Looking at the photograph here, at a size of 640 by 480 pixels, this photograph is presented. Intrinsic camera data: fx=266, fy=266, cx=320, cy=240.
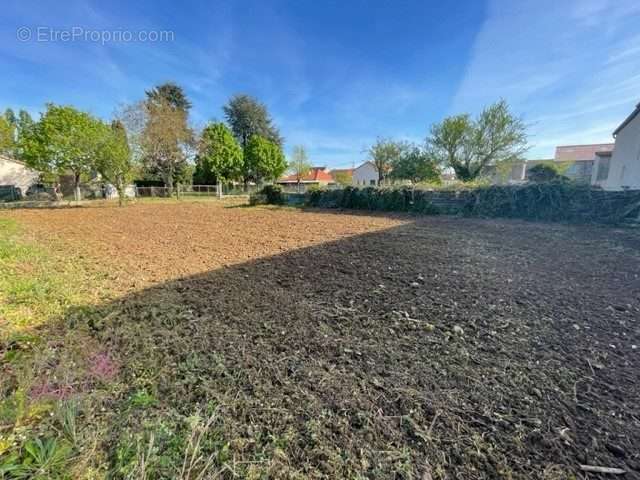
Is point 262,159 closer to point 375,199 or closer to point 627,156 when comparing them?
point 375,199

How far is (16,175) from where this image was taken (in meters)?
21.9

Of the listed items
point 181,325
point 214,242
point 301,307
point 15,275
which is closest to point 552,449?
point 301,307

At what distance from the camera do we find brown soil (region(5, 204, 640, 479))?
1.29 m

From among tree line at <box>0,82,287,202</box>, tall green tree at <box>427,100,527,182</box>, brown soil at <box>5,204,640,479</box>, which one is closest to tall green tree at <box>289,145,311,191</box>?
tree line at <box>0,82,287,202</box>

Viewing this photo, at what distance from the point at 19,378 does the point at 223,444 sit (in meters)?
1.48

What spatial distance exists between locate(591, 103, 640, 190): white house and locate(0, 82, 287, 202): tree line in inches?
1009

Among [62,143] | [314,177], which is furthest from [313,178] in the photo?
[62,143]

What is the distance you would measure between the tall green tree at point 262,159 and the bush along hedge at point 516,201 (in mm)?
20930

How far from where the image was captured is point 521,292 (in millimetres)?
3125

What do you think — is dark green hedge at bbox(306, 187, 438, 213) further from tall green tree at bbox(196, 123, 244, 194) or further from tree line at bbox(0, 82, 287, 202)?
tall green tree at bbox(196, 123, 244, 194)

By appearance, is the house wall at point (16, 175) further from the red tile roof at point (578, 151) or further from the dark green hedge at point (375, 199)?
the red tile roof at point (578, 151)

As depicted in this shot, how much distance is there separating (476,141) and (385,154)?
9233 millimetres

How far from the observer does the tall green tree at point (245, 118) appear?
110 ft

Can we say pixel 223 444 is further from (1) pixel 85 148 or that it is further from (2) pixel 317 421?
(1) pixel 85 148
